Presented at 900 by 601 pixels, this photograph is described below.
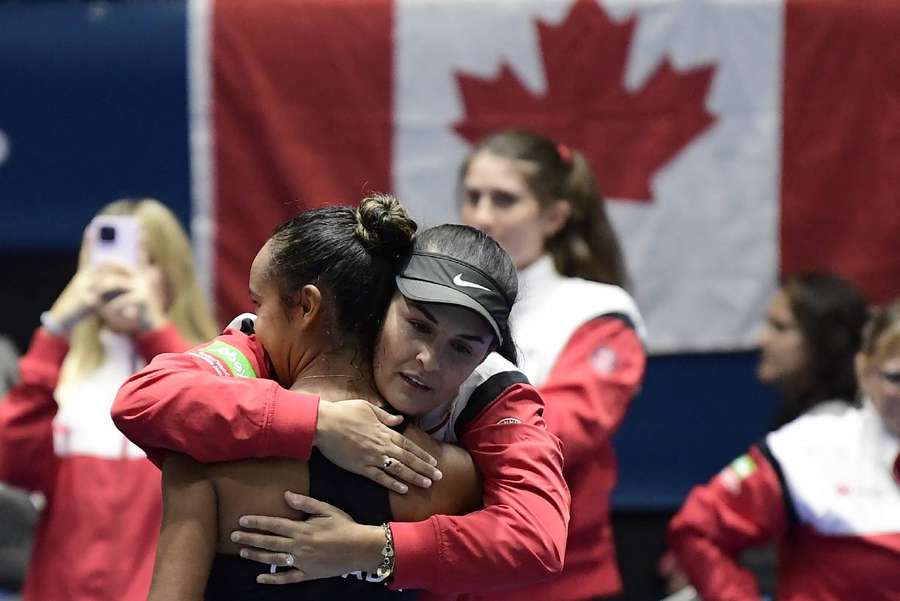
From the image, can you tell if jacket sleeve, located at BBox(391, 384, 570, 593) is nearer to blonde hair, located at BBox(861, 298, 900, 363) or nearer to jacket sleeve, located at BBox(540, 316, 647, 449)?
jacket sleeve, located at BBox(540, 316, 647, 449)

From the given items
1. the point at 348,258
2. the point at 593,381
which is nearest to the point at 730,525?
the point at 593,381

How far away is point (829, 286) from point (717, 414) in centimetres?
63

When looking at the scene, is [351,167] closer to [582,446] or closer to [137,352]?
[137,352]

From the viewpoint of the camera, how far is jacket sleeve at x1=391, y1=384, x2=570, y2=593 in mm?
1490

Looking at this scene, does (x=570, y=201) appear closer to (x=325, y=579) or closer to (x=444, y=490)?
(x=444, y=490)

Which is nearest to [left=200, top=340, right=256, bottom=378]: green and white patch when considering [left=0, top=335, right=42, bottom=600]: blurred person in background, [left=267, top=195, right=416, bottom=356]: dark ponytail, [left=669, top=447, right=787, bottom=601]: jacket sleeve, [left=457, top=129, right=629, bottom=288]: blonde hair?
[left=267, top=195, right=416, bottom=356]: dark ponytail

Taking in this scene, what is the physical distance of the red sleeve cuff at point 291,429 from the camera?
1.42m

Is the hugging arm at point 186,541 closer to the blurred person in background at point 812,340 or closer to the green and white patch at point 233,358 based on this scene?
the green and white patch at point 233,358

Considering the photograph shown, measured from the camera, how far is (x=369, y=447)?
145 cm

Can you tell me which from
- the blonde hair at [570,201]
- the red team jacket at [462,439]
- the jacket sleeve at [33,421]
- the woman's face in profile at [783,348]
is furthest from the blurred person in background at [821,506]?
the jacket sleeve at [33,421]

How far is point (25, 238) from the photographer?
3531 mm

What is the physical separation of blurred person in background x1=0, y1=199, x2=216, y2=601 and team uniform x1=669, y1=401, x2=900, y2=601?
106cm

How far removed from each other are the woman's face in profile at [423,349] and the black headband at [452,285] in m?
0.01

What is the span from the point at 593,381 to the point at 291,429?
957 mm
